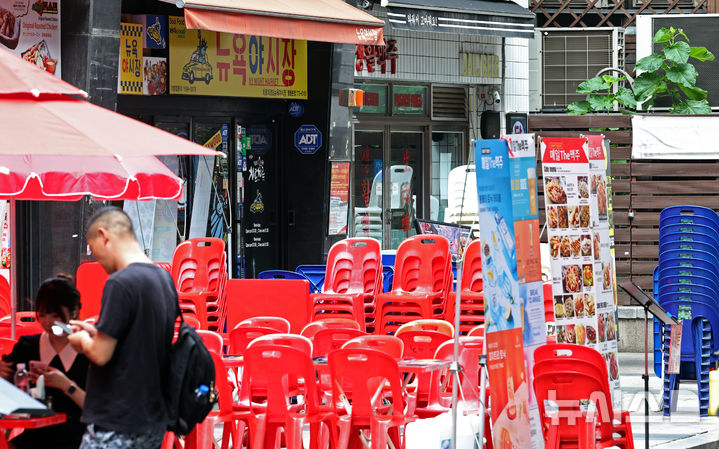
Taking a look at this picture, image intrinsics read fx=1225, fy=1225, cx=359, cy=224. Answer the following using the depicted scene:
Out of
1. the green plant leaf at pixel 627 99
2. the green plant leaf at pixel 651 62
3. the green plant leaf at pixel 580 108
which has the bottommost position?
the green plant leaf at pixel 580 108

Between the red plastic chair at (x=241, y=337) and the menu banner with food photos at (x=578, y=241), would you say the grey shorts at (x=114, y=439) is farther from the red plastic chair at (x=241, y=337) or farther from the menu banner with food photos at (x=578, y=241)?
the menu banner with food photos at (x=578, y=241)

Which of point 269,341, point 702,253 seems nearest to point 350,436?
point 269,341

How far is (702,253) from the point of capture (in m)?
12.6

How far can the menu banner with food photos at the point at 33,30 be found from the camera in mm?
13453

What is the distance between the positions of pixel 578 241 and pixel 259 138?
8565 millimetres

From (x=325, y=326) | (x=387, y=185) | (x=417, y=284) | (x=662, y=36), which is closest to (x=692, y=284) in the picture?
(x=417, y=284)

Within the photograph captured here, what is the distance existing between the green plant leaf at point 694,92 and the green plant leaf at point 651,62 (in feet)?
1.82

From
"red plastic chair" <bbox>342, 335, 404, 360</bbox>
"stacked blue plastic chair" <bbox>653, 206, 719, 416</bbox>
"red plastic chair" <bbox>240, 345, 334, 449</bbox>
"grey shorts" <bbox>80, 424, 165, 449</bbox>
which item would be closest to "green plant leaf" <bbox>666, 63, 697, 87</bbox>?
"stacked blue plastic chair" <bbox>653, 206, 719, 416</bbox>

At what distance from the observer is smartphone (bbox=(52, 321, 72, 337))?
19.1ft

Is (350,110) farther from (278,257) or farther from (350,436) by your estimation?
(350,436)

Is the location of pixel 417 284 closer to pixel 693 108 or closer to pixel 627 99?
pixel 693 108

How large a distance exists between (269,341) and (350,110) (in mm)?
10061

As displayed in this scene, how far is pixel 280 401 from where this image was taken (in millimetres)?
8672

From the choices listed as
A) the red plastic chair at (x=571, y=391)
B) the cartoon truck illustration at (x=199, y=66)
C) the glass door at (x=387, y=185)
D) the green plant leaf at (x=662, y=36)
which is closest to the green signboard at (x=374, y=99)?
the glass door at (x=387, y=185)
